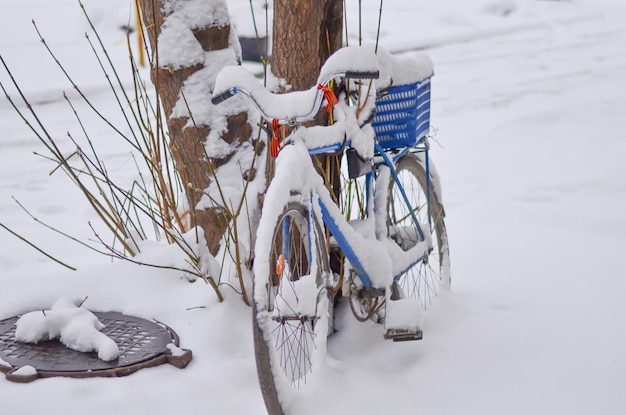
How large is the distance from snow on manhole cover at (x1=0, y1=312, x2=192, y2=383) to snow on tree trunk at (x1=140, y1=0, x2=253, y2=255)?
1.76ft

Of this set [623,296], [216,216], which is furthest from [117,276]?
[623,296]

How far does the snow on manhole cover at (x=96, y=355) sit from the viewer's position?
9.27 ft

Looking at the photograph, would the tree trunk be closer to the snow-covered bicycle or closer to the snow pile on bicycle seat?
the snow-covered bicycle

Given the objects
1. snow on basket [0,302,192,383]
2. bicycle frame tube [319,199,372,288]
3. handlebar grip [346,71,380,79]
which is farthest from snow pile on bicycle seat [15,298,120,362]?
handlebar grip [346,71,380,79]

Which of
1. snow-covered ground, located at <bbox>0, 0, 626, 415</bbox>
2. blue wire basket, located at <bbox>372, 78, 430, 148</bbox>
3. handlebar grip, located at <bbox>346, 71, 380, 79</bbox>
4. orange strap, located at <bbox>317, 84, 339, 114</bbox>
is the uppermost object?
handlebar grip, located at <bbox>346, 71, 380, 79</bbox>

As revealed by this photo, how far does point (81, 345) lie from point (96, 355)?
7 cm

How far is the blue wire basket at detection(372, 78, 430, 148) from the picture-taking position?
321 centimetres

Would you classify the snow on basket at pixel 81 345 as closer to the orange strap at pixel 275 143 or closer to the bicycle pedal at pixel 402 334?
the bicycle pedal at pixel 402 334

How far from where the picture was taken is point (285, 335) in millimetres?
2889

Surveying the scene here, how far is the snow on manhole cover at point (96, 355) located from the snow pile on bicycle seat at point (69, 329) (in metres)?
0.02

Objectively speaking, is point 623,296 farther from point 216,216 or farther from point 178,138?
point 178,138

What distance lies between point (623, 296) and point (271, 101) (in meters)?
2.04

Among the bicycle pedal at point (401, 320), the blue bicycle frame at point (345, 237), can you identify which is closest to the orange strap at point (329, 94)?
the blue bicycle frame at point (345, 237)

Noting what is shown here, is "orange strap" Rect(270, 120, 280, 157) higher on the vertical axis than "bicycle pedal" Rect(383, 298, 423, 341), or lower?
higher
